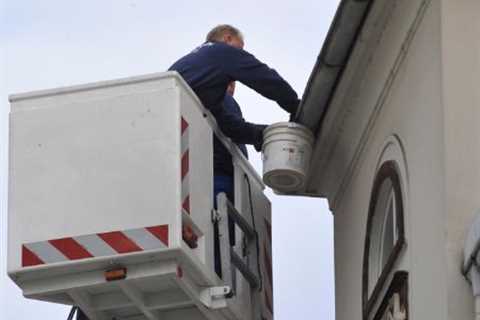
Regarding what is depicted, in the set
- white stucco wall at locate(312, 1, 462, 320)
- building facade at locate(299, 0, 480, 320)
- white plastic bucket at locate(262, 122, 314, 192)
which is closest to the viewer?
building facade at locate(299, 0, 480, 320)

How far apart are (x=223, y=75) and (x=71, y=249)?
82.3 inches

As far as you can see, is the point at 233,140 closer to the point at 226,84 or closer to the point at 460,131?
the point at 226,84

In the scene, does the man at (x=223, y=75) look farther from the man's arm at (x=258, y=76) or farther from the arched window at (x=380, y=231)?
the arched window at (x=380, y=231)

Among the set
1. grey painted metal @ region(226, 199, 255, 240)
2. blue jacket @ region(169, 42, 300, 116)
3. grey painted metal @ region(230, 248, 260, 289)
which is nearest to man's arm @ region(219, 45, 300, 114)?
blue jacket @ region(169, 42, 300, 116)

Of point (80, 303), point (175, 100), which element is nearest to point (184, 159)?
point (175, 100)

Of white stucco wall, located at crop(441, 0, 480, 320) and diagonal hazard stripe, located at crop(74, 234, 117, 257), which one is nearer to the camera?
white stucco wall, located at crop(441, 0, 480, 320)

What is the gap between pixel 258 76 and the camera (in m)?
12.6

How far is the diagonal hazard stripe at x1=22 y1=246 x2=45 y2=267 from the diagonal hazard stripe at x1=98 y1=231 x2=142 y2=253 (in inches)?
17.5

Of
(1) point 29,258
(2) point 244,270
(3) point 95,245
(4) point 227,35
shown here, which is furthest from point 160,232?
(4) point 227,35

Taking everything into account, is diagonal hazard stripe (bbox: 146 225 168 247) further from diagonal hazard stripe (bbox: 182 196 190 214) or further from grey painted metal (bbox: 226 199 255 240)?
grey painted metal (bbox: 226 199 255 240)

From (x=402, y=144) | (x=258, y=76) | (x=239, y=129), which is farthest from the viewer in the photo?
(x=258, y=76)

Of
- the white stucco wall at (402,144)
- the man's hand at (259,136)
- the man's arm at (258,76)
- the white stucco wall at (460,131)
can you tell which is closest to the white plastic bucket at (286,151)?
the man's hand at (259,136)

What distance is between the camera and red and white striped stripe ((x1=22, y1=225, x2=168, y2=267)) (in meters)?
10.7

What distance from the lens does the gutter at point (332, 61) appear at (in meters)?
10.9
